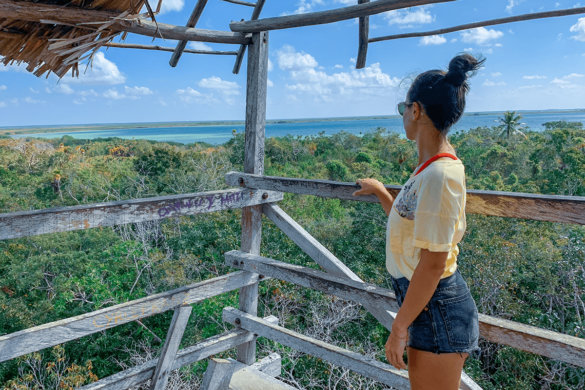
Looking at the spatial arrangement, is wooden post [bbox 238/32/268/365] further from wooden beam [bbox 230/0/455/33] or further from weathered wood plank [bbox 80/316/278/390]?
weathered wood plank [bbox 80/316/278/390]

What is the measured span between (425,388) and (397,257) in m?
0.33

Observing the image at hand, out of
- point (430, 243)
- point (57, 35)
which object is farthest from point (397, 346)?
point (57, 35)

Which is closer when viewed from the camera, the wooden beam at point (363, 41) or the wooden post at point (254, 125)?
the wooden beam at point (363, 41)

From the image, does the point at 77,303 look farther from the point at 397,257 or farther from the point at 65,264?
the point at 397,257

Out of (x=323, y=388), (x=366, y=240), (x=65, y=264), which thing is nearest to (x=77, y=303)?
(x=65, y=264)

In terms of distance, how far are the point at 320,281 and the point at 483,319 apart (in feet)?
2.20

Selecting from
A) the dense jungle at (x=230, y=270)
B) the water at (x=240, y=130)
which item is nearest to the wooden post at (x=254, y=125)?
the dense jungle at (x=230, y=270)

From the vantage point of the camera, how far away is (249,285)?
2543 mm

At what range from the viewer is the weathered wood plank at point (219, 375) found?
4.52 feet

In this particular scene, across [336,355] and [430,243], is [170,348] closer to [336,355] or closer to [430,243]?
[336,355]

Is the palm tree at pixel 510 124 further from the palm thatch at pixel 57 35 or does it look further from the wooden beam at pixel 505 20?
the palm thatch at pixel 57 35

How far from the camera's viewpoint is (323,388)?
758cm

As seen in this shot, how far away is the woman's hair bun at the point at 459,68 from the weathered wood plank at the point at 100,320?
4.99 ft

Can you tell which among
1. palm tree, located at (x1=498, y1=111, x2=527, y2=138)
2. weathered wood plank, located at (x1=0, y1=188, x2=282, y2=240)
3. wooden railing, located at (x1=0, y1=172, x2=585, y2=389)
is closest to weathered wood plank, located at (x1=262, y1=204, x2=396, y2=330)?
wooden railing, located at (x1=0, y1=172, x2=585, y2=389)
